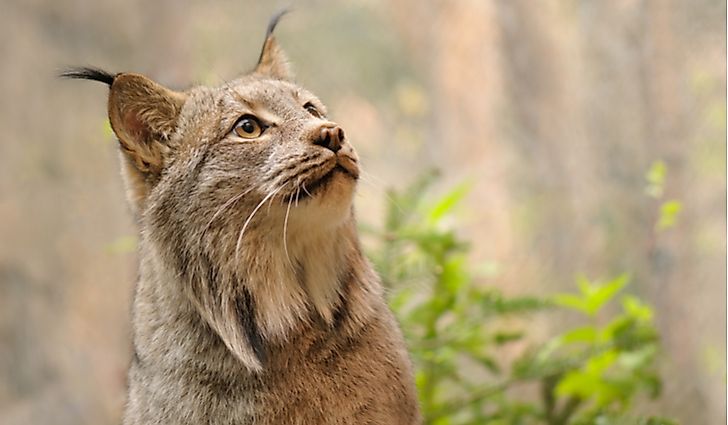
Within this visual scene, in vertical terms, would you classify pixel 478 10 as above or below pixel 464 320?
above

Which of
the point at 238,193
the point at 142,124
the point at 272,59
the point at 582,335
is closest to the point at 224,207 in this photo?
the point at 238,193

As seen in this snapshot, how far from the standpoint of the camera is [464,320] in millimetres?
2562

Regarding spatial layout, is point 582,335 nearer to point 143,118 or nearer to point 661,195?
point 661,195

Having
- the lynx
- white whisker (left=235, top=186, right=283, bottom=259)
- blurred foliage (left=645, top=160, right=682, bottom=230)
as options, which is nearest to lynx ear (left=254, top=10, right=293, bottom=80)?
the lynx

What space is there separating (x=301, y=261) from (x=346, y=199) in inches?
6.6

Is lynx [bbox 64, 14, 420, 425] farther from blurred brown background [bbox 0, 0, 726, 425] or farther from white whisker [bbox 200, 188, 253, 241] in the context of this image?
blurred brown background [bbox 0, 0, 726, 425]

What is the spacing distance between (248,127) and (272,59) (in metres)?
0.37

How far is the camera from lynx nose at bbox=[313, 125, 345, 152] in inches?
61.6

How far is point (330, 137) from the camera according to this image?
1.56 m

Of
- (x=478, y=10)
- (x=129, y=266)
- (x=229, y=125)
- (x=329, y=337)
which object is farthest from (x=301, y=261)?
(x=129, y=266)

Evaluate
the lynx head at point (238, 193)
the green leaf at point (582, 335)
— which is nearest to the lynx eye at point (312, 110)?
the lynx head at point (238, 193)

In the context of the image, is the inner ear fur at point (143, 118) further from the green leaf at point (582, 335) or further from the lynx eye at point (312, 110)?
the green leaf at point (582, 335)

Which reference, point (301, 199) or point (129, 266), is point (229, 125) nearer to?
point (301, 199)

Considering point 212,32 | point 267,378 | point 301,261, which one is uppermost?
point 212,32
